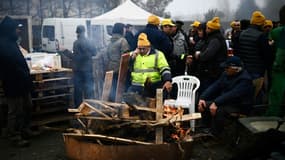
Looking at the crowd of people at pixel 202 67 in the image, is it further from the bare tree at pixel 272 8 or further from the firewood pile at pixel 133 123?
the bare tree at pixel 272 8

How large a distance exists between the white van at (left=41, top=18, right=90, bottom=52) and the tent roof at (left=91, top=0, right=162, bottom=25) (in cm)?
306

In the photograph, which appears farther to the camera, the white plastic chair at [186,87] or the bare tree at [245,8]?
the bare tree at [245,8]

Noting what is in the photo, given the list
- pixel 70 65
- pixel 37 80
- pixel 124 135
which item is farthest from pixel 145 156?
pixel 70 65

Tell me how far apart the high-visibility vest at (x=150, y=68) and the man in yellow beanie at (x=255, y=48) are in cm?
176

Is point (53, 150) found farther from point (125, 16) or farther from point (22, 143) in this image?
point (125, 16)

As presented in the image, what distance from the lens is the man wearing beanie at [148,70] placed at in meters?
5.86

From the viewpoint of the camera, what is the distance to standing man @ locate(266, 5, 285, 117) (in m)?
5.56

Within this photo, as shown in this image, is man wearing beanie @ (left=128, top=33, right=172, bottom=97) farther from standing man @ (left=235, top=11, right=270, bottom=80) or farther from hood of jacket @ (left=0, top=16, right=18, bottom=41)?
hood of jacket @ (left=0, top=16, right=18, bottom=41)

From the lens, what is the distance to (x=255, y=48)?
6.66 metres

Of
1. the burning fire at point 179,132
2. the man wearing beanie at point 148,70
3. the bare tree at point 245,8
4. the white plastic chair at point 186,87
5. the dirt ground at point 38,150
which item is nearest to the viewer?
the burning fire at point 179,132

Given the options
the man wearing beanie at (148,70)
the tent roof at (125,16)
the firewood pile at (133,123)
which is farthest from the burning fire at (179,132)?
the tent roof at (125,16)

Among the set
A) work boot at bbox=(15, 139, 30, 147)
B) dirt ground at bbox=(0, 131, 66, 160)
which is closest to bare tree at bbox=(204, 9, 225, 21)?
dirt ground at bbox=(0, 131, 66, 160)

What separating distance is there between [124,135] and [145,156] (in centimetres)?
49

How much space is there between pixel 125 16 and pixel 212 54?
25.0 ft
